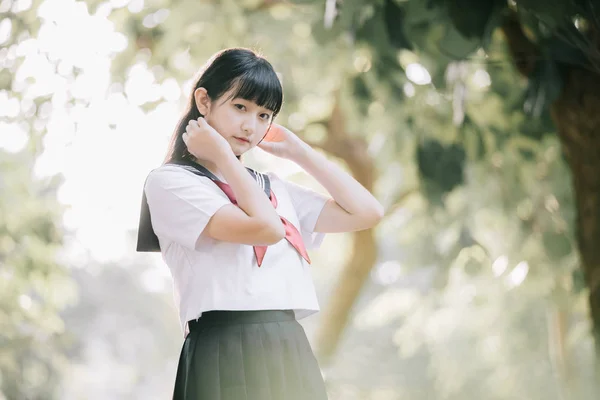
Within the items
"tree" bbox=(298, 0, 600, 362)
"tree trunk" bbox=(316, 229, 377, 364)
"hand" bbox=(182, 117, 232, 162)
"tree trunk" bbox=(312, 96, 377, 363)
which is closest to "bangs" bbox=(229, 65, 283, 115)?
"hand" bbox=(182, 117, 232, 162)

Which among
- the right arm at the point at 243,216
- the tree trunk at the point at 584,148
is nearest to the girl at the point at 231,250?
the right arm at the point at 243,216

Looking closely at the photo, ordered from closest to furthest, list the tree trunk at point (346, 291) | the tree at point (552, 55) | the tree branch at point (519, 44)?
the tree at point (552, 55)
the tree branch at point (519, 44)
the tree trunk at point (346, 291)

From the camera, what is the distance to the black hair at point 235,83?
5.82 feet

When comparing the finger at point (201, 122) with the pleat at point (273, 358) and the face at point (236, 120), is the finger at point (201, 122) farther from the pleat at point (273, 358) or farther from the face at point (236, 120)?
the pleat at point (273, 358)

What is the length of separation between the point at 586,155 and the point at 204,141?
2.08 m

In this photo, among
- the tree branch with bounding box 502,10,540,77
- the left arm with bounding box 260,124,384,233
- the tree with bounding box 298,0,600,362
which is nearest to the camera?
the left arm with bounding box 260,124,384,233

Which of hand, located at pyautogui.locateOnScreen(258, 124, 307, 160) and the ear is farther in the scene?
hand, located at pyautogui.locateOnScreen(258, 124, 307, 160)

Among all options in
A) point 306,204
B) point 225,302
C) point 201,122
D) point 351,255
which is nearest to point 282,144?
point 306,204

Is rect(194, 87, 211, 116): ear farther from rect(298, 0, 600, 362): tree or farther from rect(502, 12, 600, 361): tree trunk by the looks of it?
rect(502, 12, 600, 361): tree trunk

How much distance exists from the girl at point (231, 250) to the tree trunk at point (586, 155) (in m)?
A: 1.83

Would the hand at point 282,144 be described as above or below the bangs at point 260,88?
below

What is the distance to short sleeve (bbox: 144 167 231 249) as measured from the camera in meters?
1.67

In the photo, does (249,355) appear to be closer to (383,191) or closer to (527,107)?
(527,107)

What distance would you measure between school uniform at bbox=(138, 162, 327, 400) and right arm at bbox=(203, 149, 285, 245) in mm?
30
